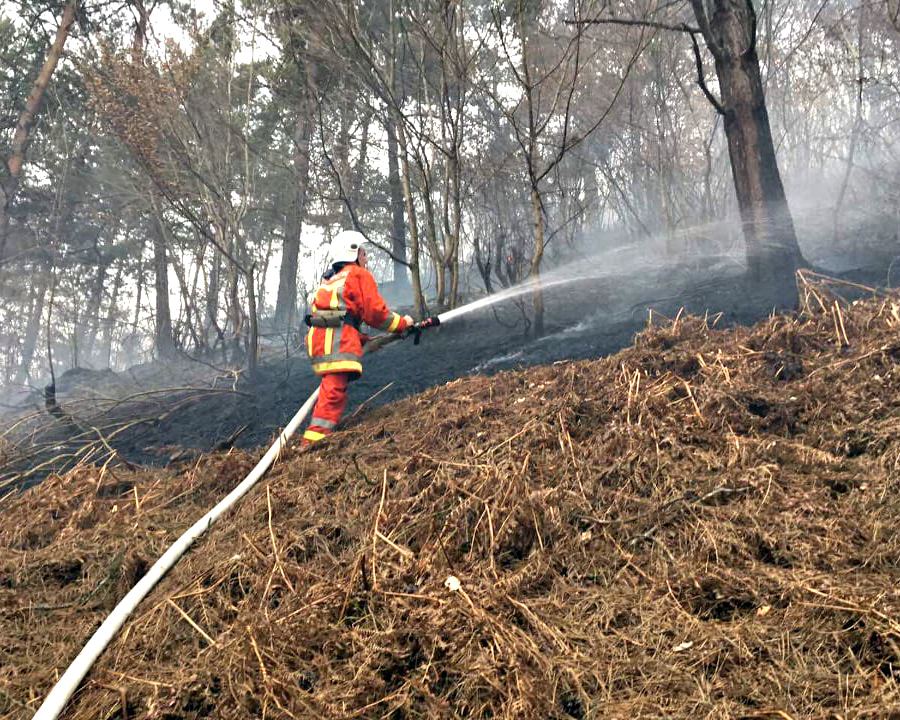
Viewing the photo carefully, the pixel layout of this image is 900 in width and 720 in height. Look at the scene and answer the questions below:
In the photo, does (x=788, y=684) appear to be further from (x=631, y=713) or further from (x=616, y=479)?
(x=616, y=479)

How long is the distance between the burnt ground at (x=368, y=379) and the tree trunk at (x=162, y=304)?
16.7 ft

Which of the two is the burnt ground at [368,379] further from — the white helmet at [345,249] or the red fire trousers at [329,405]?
the white helmet at [345,249]

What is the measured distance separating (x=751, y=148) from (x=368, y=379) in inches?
192

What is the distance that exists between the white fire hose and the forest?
12.2ft

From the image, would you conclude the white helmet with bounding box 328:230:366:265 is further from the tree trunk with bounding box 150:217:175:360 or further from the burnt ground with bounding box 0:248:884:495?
the tree trunk with bounding box 150:217:175:360

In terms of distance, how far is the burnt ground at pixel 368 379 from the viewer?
5.97 metres

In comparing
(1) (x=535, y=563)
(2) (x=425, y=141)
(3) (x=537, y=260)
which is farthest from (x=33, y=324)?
(1) (x=535, y=563)

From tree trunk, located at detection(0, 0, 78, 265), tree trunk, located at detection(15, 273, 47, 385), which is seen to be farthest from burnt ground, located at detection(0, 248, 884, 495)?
tree trunk, located at detection(15, 273, 47, 385)

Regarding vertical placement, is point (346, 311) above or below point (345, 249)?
below

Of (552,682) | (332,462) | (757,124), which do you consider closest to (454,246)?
(757,124)

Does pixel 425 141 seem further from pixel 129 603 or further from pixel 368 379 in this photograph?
pixel 129 603

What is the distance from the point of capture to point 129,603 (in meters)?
2.92

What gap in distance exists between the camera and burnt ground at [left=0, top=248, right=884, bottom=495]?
5969 mm

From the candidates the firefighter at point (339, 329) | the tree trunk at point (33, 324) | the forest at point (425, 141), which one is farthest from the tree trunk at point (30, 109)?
the firefighter at point (339, 329)
